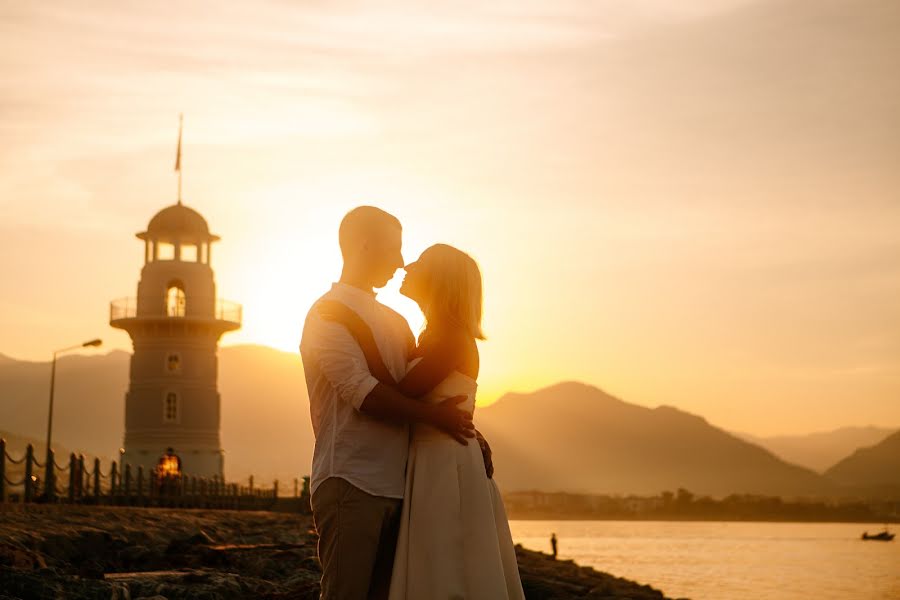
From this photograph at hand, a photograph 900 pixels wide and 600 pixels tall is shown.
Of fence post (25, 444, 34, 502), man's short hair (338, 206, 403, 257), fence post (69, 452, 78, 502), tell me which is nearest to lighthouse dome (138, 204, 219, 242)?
fence post (69, 452, 78, 502)

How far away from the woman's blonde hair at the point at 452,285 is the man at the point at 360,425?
0.25m

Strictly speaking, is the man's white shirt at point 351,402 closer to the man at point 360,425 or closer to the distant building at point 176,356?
the man at point 360,425

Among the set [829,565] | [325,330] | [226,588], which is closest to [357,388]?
[325,330]

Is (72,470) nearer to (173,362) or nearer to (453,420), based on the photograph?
(173,362)

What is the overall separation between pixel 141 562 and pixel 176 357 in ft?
120

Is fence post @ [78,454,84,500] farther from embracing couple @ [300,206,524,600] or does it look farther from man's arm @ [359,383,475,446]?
man's arm @ [359,383,475,446]

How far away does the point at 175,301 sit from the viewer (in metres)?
50.1

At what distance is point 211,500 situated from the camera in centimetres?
3969

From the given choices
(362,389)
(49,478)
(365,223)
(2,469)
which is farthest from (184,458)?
(362,389)

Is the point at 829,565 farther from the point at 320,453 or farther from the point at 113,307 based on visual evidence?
the point at 320,453

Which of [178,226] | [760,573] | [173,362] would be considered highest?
[178,226]

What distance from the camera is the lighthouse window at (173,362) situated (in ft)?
162

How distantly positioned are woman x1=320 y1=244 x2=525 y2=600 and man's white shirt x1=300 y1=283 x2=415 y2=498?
6 centimetres

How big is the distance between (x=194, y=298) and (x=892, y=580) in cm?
5037
